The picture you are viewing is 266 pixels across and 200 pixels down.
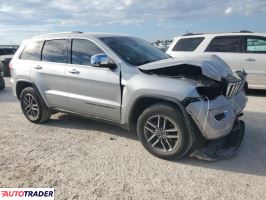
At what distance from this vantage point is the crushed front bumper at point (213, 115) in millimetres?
4383

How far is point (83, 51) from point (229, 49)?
17.0 ft

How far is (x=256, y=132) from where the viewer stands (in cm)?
594

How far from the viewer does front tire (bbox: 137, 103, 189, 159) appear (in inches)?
181

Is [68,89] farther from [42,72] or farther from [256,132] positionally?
[256,132]

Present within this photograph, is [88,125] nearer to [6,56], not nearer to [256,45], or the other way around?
[256,45]

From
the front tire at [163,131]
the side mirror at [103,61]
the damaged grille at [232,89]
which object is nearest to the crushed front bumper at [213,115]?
the damaged grille at [232,89]

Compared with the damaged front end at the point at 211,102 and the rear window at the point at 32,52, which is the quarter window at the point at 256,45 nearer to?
the damaged front end at the point at 211,102

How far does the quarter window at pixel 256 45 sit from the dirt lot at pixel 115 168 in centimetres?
345

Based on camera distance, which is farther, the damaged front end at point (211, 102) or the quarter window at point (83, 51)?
the quarter window at point (83, 51)

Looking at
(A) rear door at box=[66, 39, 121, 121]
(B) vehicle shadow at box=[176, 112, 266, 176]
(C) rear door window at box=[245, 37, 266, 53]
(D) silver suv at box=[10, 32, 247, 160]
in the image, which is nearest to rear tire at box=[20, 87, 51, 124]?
(D) silver suv at box=[10, 32, 247, 160]

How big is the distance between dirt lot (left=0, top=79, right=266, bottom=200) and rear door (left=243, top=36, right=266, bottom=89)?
3117 millimetres

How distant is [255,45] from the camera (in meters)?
9.22

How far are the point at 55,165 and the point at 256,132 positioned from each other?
11.6 ft

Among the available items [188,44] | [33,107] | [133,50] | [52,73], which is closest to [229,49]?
[188,44]
